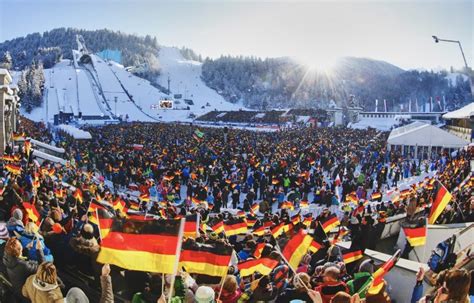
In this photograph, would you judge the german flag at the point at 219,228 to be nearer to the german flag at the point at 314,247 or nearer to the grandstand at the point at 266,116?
the german flag at the point at 314,247

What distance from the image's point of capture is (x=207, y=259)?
424 cm

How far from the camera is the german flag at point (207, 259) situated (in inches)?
162

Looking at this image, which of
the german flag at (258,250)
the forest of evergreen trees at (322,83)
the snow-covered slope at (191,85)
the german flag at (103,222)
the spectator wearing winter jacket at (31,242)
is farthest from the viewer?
the snow-covered slope at (191,85)

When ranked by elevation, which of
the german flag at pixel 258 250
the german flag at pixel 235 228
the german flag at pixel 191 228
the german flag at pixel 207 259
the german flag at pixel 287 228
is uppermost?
the german flag at pixel 207 259

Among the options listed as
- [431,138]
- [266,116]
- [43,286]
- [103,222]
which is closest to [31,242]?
[103,222]

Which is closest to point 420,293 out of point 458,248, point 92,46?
point 458,248

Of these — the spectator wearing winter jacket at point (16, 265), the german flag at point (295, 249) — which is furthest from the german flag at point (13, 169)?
the german flag at point (295, 249)

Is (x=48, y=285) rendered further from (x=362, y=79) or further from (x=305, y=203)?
(x=362, y=79)

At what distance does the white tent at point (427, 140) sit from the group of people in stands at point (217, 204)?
971mm

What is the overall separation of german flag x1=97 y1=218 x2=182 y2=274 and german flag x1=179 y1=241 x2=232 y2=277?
2.49 feet

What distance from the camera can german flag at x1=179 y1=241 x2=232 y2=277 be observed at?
4.11 metres

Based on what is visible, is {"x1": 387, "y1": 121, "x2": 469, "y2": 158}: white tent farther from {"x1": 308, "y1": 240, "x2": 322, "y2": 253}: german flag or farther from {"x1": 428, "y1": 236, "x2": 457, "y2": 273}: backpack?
{"x1": 428, "y1": 236, "x2": 457, "y2": 273}: backpack

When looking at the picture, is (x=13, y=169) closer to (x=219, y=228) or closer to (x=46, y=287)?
(x=219, y=228)

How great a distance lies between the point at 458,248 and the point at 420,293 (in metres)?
2.43
